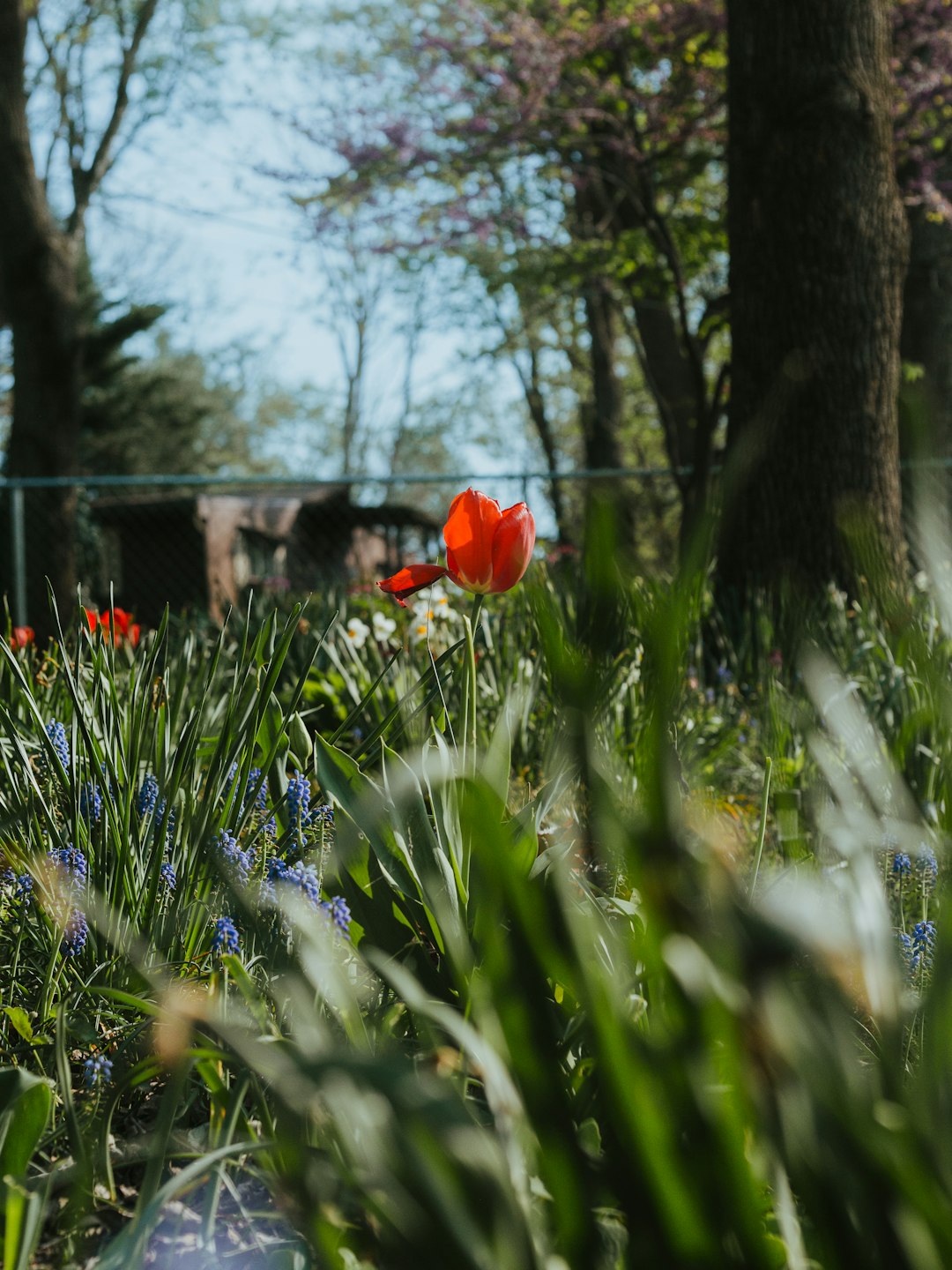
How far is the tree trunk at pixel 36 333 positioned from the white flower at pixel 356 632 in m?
4.86

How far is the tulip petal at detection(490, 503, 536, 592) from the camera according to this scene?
5.18 feet

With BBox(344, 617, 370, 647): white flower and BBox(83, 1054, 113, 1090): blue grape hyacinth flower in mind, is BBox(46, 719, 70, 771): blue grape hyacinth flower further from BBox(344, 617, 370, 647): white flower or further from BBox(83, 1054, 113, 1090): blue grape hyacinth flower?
BBox(344, 617, 370, 647): white flower

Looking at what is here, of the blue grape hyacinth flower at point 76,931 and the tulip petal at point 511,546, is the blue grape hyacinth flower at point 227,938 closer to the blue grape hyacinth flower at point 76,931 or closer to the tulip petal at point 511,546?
the blue grape hyacinth flower at point 76,931

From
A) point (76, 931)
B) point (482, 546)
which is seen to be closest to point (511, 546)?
point (482, 546)

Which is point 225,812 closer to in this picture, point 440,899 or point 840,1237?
point 440,899

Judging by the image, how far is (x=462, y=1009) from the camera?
1262 millimetres

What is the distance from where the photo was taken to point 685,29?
857 cm

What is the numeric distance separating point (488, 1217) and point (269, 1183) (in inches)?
10.1

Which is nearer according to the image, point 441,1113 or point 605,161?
point 441,1113

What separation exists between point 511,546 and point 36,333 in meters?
8.64

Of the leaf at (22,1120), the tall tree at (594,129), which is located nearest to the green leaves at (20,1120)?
the leaf at (22,1120)

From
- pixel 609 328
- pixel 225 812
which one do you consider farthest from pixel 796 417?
pixel 609 328

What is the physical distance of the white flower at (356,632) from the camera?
3.90 m

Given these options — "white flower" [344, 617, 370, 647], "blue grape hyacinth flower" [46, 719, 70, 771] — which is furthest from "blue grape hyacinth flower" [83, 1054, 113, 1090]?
"white flower" [344, 617, 370, 647]
